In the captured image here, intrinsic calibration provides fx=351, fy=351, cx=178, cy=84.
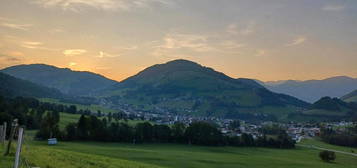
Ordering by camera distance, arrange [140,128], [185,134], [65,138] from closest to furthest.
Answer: [65,138] < [140,128] < [185,134]

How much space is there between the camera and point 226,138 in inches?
5571

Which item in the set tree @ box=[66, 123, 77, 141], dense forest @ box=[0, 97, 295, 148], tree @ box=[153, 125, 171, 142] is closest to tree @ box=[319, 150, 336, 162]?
dense forest @ box=[0, 97, 295, 148]

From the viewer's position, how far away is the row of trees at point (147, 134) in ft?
354

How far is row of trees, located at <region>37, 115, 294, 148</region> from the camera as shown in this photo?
354 feet

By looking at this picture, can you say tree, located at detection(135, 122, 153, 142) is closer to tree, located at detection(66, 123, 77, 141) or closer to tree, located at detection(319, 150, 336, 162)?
tree, located at detection(66, 123, 77, 141)

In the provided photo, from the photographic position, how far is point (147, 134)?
126 metres

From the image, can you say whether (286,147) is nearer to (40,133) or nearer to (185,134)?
(185,134)

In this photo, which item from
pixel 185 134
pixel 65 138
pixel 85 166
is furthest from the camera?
pixel 185 134

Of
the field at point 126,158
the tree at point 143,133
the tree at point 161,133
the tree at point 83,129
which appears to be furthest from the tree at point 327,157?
the tree at point 83,129

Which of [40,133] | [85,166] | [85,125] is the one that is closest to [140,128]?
[85,125]

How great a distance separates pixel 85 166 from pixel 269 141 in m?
139

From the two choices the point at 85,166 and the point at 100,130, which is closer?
the point at 85,166

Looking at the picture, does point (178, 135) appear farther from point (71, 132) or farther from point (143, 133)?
Result: point (71, 132)

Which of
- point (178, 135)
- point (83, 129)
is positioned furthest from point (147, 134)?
point (83, 129)
